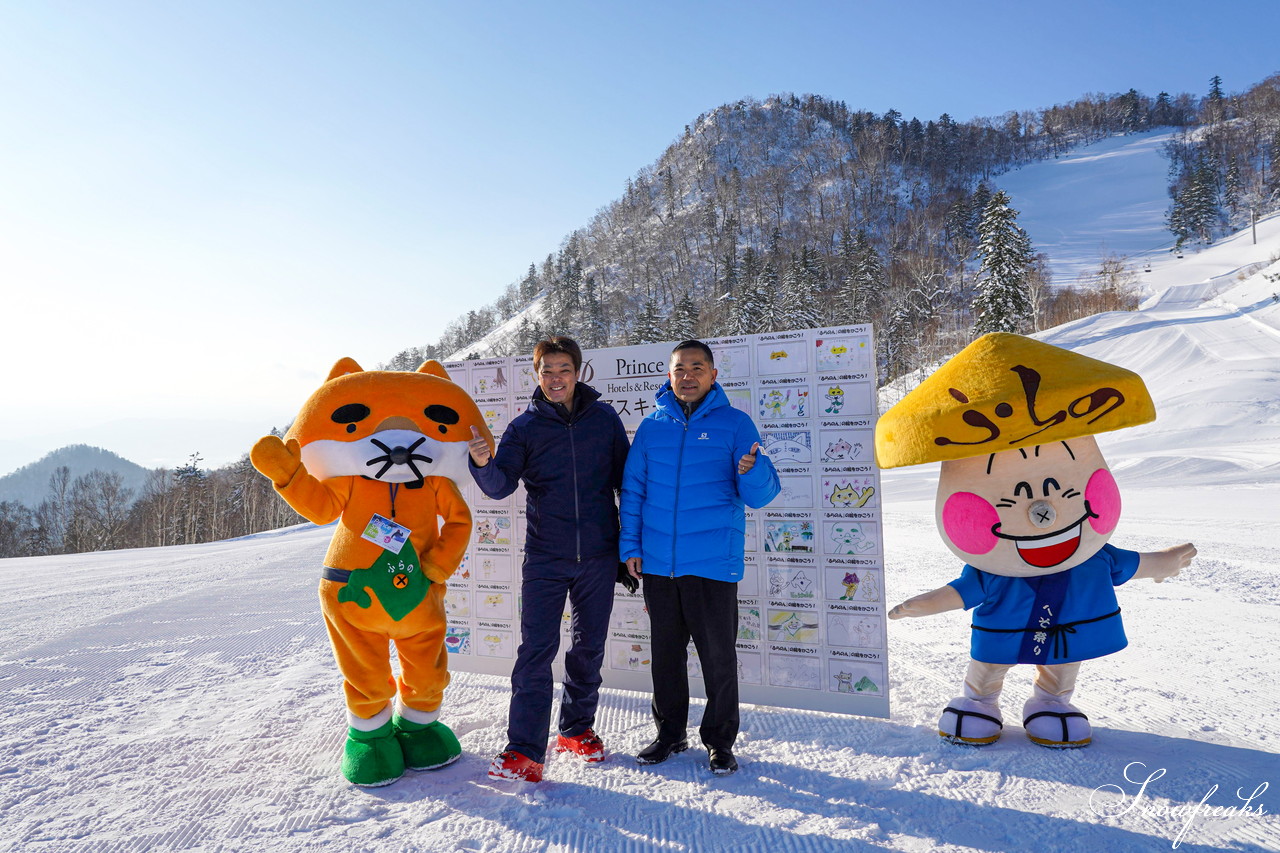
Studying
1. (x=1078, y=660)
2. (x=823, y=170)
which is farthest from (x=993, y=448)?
(x=823, y=170)

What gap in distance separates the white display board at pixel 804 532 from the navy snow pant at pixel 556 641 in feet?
2.59

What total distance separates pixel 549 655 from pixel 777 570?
1.33 metres

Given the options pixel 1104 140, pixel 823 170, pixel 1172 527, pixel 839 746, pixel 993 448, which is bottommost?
pixel 839 746

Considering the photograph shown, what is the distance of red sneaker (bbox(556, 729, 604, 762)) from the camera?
116 inches

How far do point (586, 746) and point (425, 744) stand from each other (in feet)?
2.39

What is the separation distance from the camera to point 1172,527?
634cm

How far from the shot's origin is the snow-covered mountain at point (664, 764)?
7.70 feet

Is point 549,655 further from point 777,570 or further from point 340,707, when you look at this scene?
point 340,707

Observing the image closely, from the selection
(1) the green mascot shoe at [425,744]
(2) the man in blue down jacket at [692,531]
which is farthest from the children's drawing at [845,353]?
(1) the green mascot shoe at [425,744]

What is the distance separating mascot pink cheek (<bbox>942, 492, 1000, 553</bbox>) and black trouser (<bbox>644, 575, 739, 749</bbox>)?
39.1 inches

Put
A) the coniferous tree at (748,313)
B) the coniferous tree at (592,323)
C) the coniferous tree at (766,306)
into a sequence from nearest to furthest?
the coniferous tree at (766,306), the coniferous tree at (748,313), the coniferous tree at (592,323)

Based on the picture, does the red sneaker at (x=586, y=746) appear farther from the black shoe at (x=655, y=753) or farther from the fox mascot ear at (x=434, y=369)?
the fox mascot ear at (x=434, y=369)

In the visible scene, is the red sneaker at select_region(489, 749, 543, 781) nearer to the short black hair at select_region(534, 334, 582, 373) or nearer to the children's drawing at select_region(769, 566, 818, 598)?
the children's drawing at select_region(769, 566, 818, 598)

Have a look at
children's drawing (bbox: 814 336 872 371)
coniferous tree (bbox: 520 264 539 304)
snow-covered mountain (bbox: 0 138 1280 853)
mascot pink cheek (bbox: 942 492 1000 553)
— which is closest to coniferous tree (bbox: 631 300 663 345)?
snow-covered mountain (bbox: 0 138 1280 853)
